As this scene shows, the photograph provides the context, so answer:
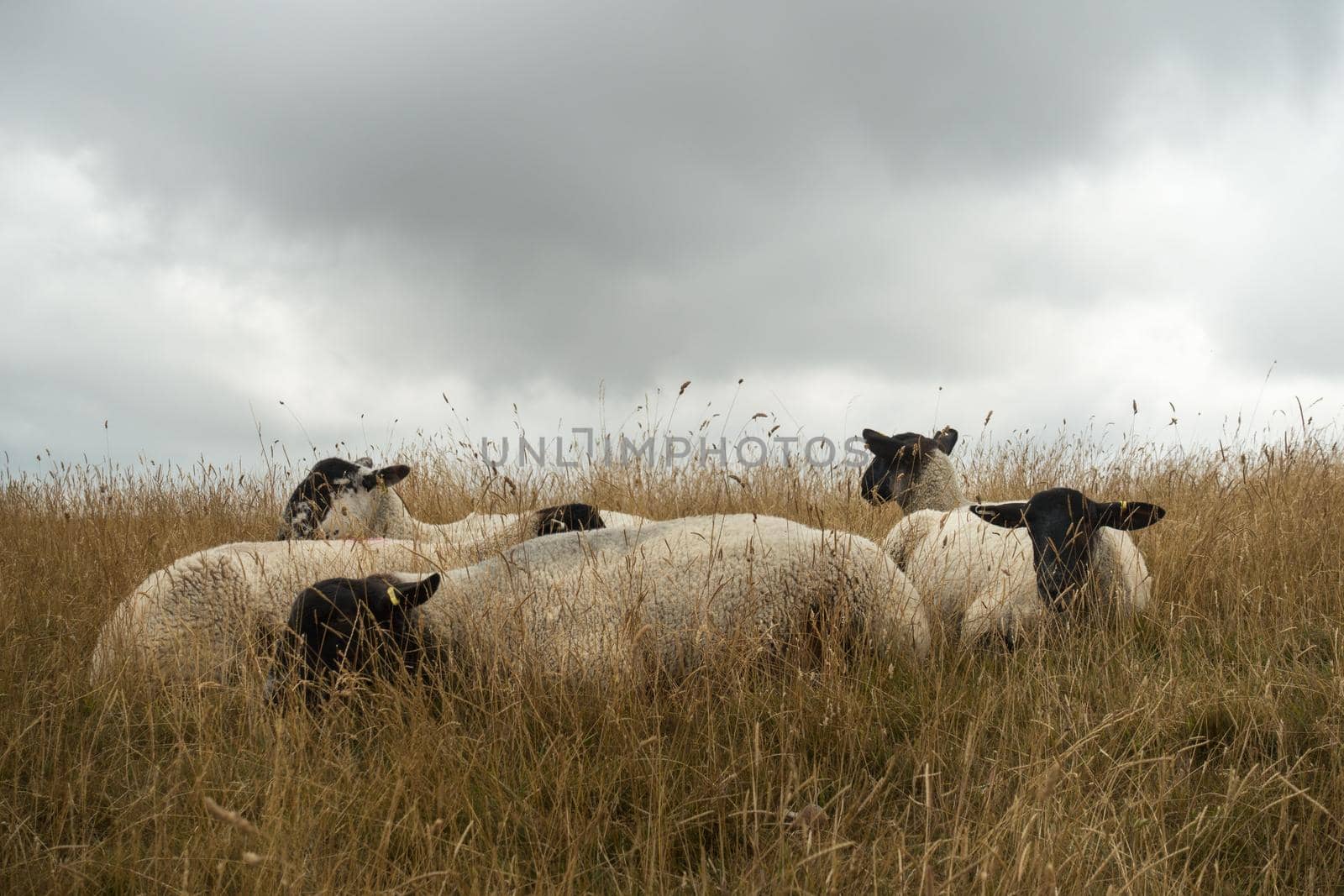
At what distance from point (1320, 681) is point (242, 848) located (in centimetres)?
435

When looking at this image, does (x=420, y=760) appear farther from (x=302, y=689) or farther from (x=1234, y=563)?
(x=1234, y=563)

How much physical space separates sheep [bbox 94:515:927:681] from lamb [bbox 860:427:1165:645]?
0.58 meters

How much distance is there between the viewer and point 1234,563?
6082mm

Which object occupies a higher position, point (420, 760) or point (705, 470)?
point (705, 470)

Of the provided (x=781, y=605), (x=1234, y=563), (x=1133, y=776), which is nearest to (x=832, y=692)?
(x=781, y=605)

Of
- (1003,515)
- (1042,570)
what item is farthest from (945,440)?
(1042,570)

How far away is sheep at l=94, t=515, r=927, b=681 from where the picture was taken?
4.19 m

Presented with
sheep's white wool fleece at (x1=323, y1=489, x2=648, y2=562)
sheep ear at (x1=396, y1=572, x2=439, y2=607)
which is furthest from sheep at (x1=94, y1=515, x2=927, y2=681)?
sheep's white wool fleece at (x1=323, y1=489, x2=648, y2=562)

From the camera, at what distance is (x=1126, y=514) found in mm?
5379

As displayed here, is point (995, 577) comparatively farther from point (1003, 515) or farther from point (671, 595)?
point (671, 595)

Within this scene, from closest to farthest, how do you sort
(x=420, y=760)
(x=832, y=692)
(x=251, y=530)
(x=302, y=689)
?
(x=420, y=760) → (x=832, y=692) → (x=302, y=689) → (x=251, y=530)

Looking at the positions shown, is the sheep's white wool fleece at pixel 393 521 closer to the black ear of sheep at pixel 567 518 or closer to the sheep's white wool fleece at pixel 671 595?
the black ear of sheep at pixel 567 518

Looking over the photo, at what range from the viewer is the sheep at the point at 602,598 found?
13.7ft

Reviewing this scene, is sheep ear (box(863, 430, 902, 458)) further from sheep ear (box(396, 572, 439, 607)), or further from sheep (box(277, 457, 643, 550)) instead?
sheep ear (box(396, 572, 439, 607))
